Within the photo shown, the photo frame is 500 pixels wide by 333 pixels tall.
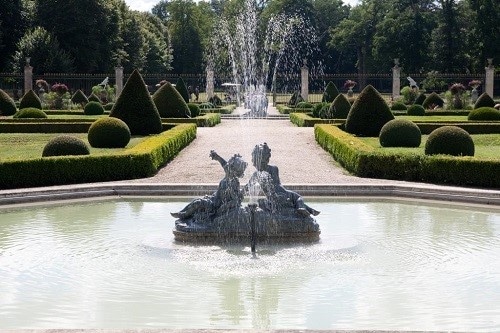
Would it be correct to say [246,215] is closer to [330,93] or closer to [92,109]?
[92,109]

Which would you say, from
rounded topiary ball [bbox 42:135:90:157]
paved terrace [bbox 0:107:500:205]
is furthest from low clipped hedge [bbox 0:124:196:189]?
Answer: rounded topiary ball [bbox 42:135:90:157]

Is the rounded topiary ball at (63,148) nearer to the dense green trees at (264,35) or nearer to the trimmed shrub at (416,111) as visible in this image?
the trimmed shrub at (416,111)

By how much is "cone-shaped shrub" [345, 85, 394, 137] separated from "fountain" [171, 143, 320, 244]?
560 inches

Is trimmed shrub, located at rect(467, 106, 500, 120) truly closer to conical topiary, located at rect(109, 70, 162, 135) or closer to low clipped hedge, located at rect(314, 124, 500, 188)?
conical topiary, located at rect(109, 70, 162, 135)

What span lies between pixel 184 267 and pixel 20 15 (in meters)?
53.9

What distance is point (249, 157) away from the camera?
20.5 metres

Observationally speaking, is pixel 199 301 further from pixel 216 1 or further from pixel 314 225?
pixel 216 1

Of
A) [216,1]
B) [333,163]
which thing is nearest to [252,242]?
[333,163]

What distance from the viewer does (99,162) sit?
16578 mm

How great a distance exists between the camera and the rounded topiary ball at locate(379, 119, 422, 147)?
21172 millimetres

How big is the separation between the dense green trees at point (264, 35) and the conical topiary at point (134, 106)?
31.3m

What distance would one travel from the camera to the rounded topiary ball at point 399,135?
69.5 feet

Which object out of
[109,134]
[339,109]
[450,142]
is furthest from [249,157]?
[339,109]

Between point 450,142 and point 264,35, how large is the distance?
2354 inches
